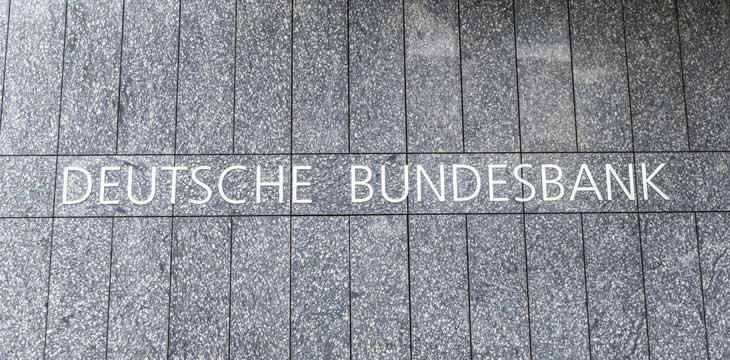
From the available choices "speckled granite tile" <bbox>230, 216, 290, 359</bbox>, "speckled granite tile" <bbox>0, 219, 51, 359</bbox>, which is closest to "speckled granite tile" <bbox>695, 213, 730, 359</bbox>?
"speckled granite tile" <bbox>230, 216, 290, 359</bbox>

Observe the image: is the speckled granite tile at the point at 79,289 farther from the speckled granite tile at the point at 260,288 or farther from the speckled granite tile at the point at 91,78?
the speckled granite tile at the point at 260,288

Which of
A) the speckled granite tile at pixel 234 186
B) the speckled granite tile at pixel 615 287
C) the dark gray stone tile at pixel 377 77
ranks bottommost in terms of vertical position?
the speckled granite tile at pixel 615 287

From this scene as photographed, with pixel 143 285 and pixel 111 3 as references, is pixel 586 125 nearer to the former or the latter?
pixel 143 285

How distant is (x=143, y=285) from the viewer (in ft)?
11.7

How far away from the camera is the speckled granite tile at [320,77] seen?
12.2 ft

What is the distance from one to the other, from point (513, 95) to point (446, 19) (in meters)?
0.68

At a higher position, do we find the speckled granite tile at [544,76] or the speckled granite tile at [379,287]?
the speckled granite tile at [544,76]

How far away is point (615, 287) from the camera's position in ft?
11.8

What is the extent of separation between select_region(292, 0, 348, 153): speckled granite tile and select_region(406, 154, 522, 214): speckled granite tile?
1.79ft

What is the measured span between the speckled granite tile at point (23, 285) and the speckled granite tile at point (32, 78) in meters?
0.51

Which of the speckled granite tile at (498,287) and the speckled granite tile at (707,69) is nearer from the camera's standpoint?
the speckled granite tile at (498,287)

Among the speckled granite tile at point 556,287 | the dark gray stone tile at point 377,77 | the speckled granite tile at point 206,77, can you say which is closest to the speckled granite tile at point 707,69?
the speckled granite tile at point 556,287

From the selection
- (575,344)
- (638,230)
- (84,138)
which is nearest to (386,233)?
(575,344)

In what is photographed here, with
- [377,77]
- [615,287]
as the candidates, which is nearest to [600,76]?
[615,287]
